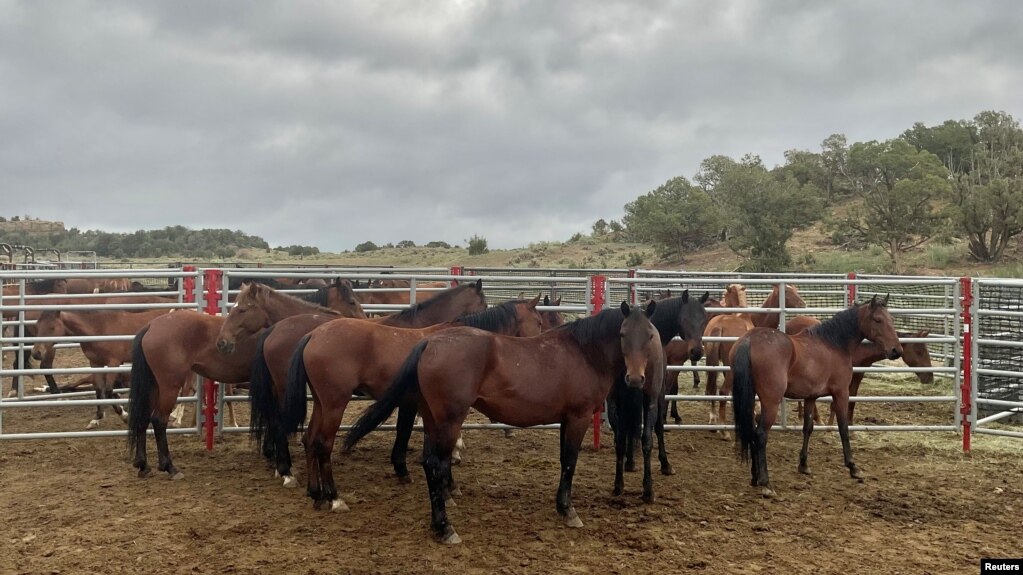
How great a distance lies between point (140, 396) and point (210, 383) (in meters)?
0.93

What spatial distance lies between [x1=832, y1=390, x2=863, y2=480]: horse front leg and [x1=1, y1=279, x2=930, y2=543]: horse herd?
0.02 meters

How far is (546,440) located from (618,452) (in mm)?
1986

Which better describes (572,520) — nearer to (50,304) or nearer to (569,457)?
(569,457)

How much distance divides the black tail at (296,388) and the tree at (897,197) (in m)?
28.6

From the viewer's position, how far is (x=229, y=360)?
624 centimetres

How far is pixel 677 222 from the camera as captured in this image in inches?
1431

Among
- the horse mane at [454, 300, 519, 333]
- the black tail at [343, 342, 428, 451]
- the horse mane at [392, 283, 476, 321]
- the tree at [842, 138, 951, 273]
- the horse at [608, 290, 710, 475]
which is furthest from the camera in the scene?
the tree at [842, 138, 951, 273]

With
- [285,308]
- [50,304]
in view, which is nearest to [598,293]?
[285,308]

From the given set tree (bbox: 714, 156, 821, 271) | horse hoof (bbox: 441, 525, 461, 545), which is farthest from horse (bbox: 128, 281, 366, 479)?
tree (bbox: 714, 156, 821, 271)

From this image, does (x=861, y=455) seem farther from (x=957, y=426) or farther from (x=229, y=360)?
(x=229, y=360)

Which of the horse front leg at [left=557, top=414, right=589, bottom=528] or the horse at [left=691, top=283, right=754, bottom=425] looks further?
the horse at [left=691, top=283, right=754, bottom=425]

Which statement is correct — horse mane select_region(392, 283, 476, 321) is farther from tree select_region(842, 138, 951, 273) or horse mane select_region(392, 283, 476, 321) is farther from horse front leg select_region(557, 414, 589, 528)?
tree select_region(842, 138, 951, 273)

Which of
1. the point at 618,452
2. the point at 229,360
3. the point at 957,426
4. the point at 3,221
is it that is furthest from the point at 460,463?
the point at 3,221

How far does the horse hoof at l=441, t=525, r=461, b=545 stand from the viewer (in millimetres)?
4441
